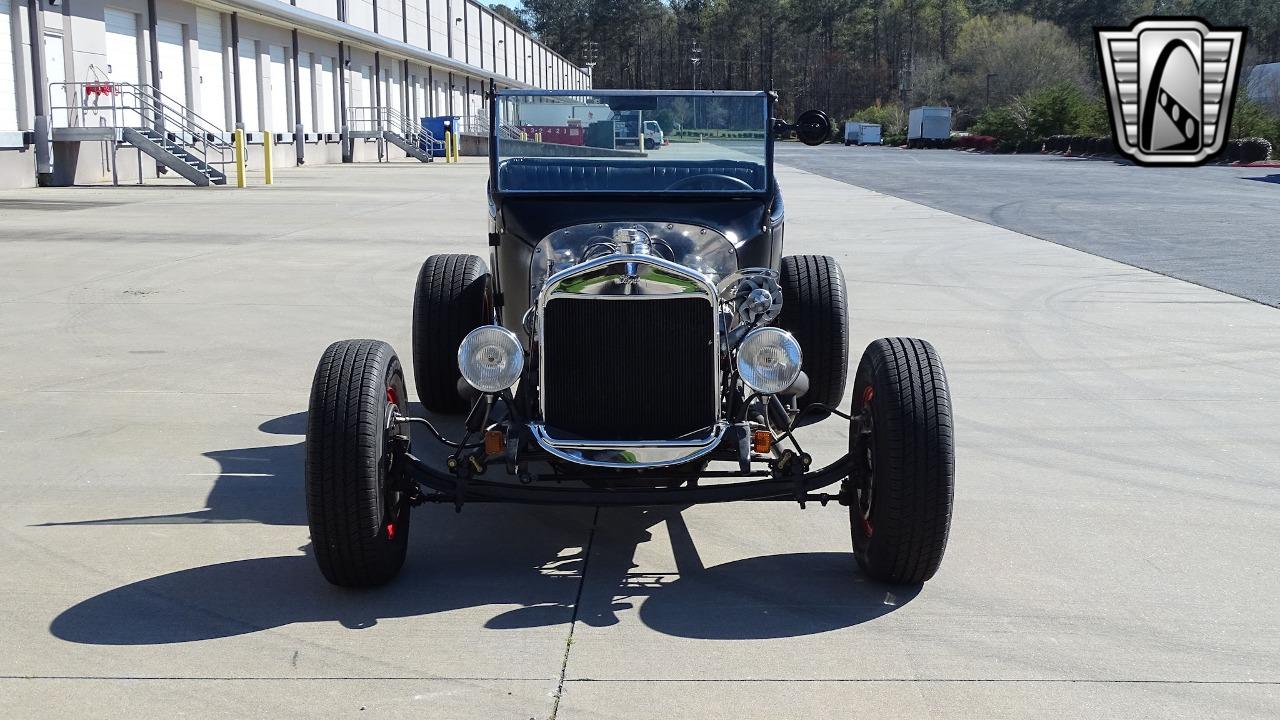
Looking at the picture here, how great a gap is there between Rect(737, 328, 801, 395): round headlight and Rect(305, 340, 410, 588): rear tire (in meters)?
1.25

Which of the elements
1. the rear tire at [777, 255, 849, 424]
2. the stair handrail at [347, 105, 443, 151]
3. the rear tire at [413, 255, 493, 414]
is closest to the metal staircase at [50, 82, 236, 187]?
the stair handrail at [347, 105, 443, 151]

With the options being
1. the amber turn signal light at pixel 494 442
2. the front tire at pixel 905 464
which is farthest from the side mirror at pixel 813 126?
the amber turn signal light at pixel 494 442

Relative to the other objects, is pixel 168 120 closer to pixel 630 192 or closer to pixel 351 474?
pixel 630 192

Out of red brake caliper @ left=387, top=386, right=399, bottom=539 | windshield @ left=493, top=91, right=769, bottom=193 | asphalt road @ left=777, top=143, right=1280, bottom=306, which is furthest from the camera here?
asphalt road @ left=777, top=143, right=1280, bottom=306

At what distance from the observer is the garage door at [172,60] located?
34.7m

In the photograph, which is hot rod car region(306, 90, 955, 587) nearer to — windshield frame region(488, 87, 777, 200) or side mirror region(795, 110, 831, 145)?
windshield frame region(488, 87, 777, 200)

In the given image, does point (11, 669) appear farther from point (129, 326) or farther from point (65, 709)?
point (129, 326)

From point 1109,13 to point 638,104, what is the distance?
12419 cm

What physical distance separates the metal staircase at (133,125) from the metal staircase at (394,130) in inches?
685

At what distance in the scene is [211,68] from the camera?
3788 cm

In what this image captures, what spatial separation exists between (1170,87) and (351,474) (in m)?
21.6

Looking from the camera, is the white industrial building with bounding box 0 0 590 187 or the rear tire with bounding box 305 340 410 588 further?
the white industrial building with bounding box 0 0 590 187

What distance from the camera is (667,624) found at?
443 centimetres

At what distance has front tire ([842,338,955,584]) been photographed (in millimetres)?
4488
